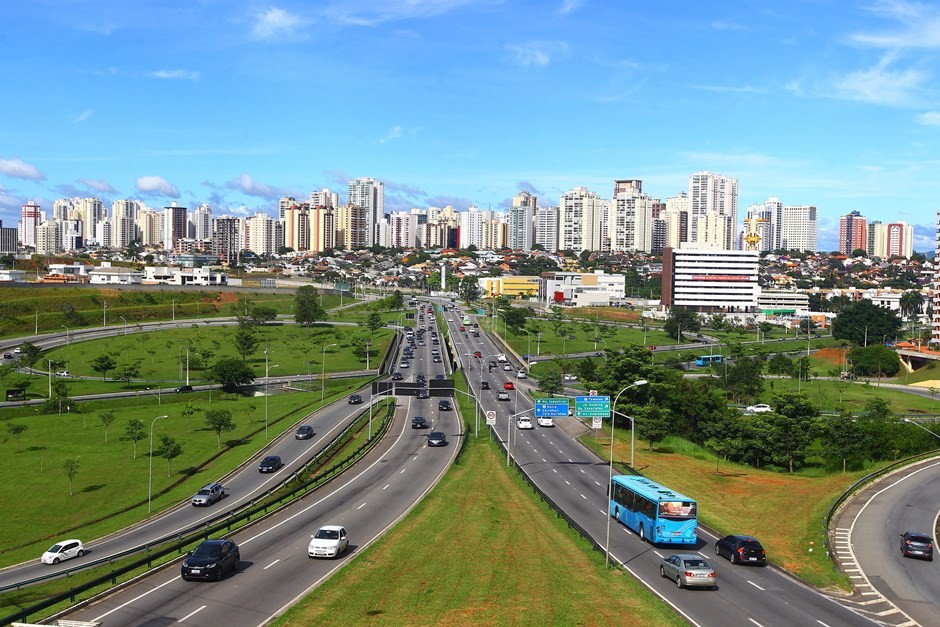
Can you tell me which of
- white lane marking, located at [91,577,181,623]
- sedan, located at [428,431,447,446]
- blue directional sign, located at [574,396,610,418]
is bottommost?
sedan, located at [428,431,447,446]


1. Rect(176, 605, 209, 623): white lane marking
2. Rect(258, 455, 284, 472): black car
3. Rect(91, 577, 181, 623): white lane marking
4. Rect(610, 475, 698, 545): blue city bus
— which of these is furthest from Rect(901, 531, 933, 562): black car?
Rect(258, 455, 284, 472): black car

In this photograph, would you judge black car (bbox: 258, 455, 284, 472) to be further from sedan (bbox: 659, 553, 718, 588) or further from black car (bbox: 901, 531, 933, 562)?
black car (bbox: 901, 531, 933, 562)

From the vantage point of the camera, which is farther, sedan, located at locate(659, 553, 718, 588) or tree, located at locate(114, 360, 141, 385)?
tree, located at locate(114, 360, 141, 385)

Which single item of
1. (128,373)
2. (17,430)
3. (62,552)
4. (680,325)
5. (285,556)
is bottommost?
(62,552)

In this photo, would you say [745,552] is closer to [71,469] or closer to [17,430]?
[71,469]

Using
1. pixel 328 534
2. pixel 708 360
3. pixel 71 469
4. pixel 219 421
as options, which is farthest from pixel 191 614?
pixel 708 360
